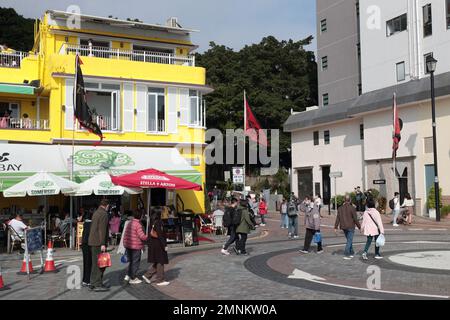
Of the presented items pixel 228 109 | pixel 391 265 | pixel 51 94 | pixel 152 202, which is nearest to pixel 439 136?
pixel 152 202

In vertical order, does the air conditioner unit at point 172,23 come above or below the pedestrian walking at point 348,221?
above

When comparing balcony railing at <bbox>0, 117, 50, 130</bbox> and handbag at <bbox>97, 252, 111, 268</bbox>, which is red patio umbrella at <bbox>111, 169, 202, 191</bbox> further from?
balcony railing at <bbox>0, 117, 50, 130</bbox>

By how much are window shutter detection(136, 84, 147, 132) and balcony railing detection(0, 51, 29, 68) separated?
699 cm

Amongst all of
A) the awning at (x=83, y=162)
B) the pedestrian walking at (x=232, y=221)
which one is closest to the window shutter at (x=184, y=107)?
the awning at (x=83, y=162)

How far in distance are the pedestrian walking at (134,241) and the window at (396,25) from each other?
28539mm

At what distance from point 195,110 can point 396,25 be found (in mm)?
16884

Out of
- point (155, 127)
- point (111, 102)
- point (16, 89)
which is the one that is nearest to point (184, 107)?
point (155, 127)

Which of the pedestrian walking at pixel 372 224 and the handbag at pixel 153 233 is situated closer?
the handbag at pixel 153 233

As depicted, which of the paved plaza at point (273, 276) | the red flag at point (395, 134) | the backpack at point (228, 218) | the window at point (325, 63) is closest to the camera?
the paved plaza at point (273, 276)

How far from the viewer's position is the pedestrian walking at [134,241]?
34.7ft

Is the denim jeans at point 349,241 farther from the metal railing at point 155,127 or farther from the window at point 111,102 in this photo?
the window at point 111,102

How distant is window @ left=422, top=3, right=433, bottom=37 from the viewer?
31.8 meters

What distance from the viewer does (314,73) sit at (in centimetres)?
5447
